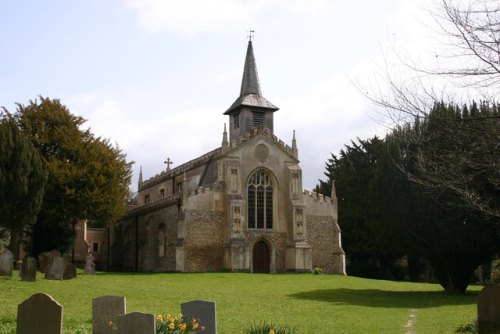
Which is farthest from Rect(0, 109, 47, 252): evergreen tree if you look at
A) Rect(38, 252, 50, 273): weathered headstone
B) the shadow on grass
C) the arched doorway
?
the arched doorway

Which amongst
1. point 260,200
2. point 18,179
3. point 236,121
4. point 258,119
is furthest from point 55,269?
point 236,121

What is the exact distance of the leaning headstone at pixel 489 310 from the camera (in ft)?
42.5

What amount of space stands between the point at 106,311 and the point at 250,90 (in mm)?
40235

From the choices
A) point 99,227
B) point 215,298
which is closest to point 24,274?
point 215,298

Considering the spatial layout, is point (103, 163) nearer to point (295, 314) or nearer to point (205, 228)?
point (205, 228)

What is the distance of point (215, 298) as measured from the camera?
81.1 feet

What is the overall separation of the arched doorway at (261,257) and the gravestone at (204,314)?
32826mm

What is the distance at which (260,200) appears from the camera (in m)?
45.8

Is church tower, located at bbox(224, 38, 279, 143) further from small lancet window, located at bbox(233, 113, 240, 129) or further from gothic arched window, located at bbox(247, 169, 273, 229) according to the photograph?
gothic arched window, located at bbox(247, 169, 273, 229)

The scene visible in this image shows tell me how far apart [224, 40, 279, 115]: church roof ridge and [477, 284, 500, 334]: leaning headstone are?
124 feet

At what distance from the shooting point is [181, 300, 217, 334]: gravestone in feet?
39.5

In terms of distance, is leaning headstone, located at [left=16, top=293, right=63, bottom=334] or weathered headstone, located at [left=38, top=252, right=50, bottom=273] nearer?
leaning headstone, located at [left=16, top=293, right=63, bottom=334]

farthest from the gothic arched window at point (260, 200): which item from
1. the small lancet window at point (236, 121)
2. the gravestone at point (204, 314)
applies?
the gravestone at point (204, 314)

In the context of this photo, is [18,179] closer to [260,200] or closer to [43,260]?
[43,260]
